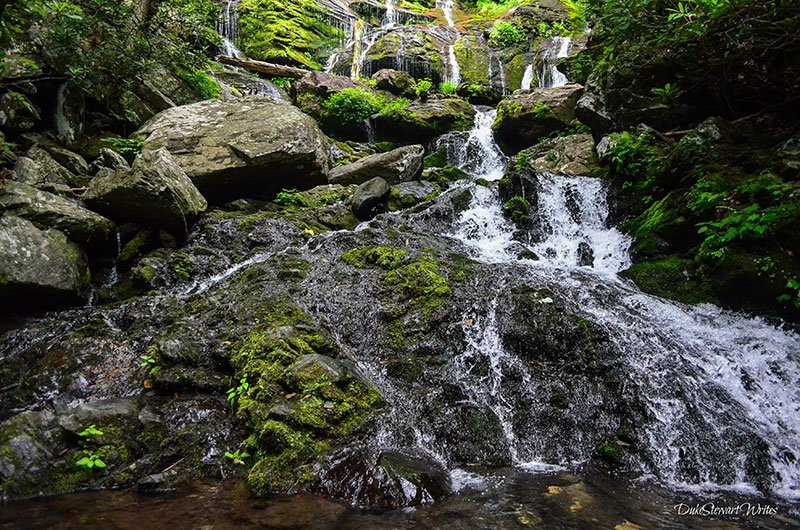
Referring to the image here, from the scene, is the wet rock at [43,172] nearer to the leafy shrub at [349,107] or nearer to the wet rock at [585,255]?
the leafy shrub at [349,107]

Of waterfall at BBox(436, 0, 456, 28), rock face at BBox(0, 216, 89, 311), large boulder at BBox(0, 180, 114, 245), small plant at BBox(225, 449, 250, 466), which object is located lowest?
small plant at BBox(225, 449, 250, 466)

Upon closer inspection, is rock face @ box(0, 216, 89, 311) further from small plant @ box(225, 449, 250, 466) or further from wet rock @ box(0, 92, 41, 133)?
small plant @ box(225, 449, 250, 466)

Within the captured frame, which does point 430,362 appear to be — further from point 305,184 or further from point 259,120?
point 259,120

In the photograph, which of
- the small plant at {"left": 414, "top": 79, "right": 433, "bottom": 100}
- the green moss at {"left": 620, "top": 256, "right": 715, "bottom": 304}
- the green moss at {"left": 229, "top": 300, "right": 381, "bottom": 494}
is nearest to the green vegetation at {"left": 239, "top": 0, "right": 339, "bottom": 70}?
the small plant at {"left": 414, "top": 79, "right": 433, "bottom": 100}

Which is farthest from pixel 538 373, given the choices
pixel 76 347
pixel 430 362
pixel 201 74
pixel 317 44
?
pixel 317 44

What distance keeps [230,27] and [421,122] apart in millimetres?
13108

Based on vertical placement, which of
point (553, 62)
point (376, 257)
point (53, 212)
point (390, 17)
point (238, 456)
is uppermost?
point (390, 17)

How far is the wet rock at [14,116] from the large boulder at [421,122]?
965cm

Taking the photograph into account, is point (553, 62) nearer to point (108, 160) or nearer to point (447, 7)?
point (108, 160)

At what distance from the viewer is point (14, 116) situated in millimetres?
7031

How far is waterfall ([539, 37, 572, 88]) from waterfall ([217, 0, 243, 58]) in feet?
45.5

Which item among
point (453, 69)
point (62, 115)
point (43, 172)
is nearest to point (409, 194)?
point (43, 172)

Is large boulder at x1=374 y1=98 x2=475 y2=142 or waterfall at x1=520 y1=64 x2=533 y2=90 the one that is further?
waterfall at x1=520 y1=64 x2=533 y2=90

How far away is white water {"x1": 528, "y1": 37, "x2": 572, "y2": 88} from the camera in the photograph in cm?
1727
